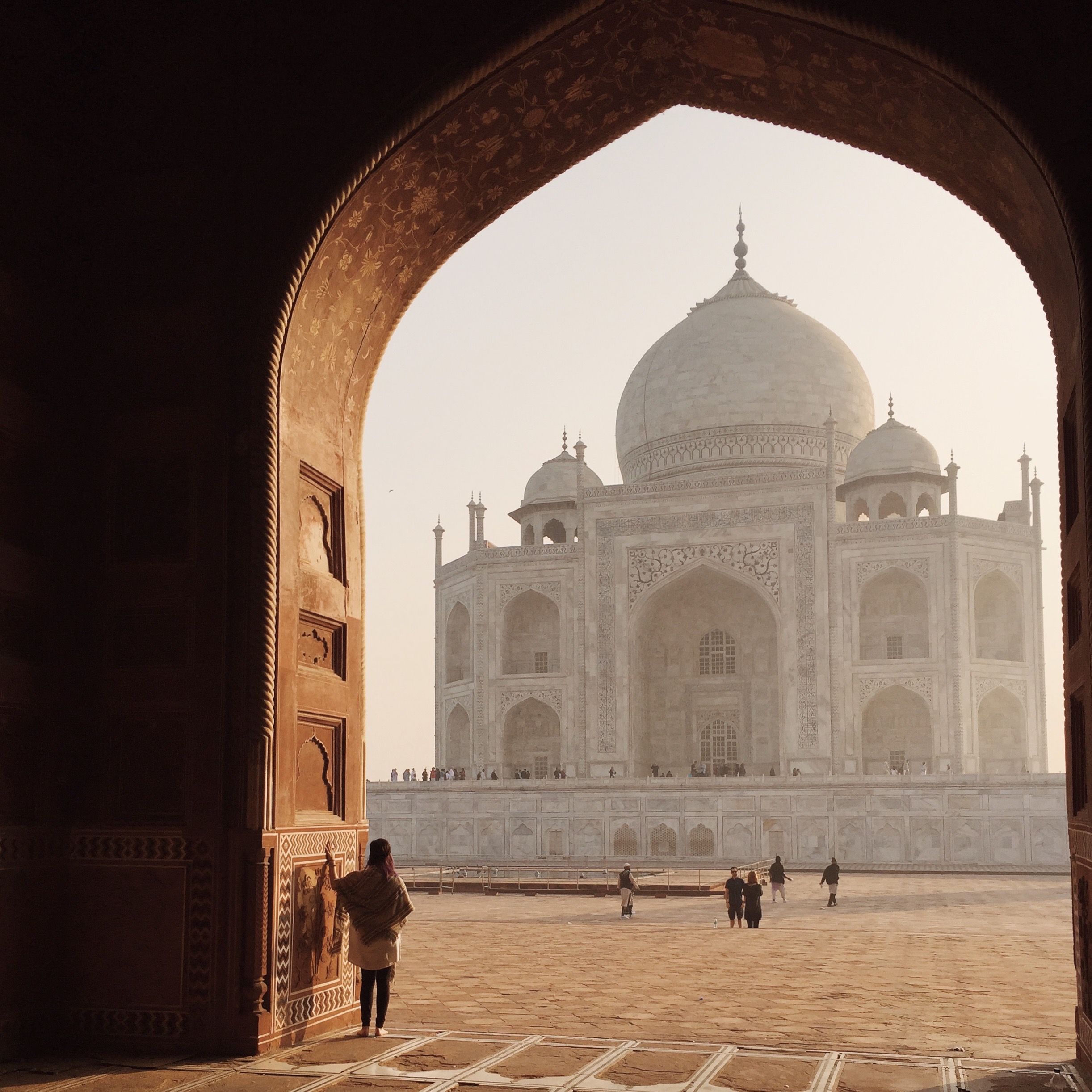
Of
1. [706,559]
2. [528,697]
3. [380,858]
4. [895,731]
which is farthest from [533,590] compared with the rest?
[380,858]

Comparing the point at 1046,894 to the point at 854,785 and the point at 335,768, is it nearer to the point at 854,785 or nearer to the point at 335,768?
the point at 854,785

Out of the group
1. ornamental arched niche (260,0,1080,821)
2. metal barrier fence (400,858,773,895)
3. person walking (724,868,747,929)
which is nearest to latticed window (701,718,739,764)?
metal barrier fence (400,858,773,895)

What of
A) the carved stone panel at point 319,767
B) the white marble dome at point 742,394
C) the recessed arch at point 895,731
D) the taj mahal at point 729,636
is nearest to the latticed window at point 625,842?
the taj mahal at point 729,636

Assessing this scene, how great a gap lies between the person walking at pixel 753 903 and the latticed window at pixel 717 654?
1791cm

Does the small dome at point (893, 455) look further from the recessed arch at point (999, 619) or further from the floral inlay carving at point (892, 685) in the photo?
the floral inlay carving at point (892, 685)

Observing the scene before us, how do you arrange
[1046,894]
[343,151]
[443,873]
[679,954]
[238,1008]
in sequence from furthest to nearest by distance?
[443,873]
[1046,894]
[679,954]
[343,151]
[238,1008]

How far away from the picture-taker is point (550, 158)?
6590mm

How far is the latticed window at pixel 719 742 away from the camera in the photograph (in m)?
30.7

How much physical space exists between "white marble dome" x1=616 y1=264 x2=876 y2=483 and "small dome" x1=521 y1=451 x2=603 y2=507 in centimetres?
190

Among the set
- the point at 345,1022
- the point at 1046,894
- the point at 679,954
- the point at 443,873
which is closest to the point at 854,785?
the point at 1046,894

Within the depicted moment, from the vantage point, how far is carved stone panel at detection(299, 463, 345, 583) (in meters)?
6.02

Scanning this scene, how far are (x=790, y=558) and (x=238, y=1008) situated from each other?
24124mm

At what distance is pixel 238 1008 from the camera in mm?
5328

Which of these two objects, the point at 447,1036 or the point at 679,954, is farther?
the point at 679,954
